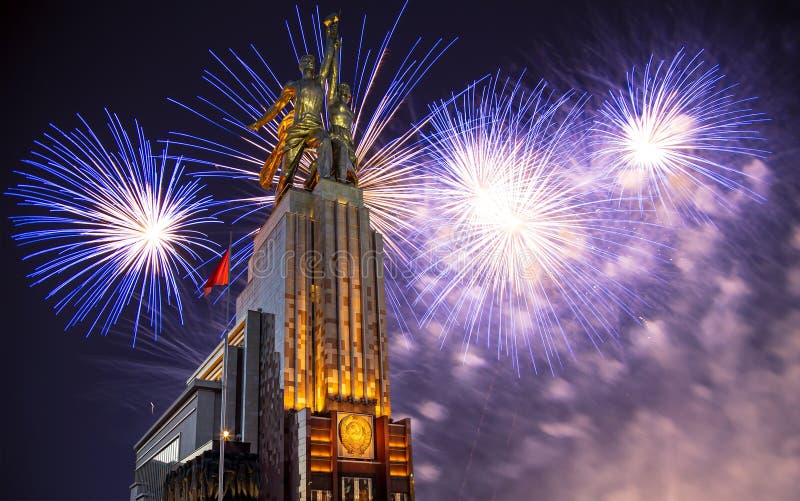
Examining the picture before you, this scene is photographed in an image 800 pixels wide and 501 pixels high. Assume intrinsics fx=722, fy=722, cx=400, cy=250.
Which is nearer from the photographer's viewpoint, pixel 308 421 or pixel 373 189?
pixel 308 421

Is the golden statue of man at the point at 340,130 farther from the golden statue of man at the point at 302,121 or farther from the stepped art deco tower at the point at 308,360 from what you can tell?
the golden statue of man at the point at 302,121

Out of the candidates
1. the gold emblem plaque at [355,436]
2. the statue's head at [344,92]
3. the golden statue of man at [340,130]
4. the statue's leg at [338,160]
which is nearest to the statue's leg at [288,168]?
the golden statue of man at [340,130]

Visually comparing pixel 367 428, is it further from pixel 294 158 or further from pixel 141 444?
pixel 141 444

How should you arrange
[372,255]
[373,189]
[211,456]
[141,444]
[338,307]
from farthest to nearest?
1. [141,444]
2. [373,189]
3. [372,255]
4. [338,307]
5. [211,456]

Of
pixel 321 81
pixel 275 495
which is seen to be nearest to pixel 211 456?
pixel 275 495

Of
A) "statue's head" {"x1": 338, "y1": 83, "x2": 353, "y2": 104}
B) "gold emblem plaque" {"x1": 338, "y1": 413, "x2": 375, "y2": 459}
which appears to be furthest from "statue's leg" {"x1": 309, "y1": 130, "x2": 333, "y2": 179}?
"gold emblem plaque" {"x1": 338, "y1": 413, "x2": 375, "y2": 459}

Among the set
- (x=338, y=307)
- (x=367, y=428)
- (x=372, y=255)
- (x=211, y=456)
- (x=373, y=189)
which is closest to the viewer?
(x=211, y=456)

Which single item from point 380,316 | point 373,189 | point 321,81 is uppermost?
point 321,81

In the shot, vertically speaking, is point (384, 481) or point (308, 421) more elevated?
point (308, 421)
